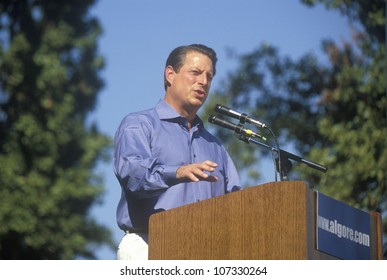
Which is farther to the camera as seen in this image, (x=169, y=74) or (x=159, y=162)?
(x=169, y=74)

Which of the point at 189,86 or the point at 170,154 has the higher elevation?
the point at 189,86

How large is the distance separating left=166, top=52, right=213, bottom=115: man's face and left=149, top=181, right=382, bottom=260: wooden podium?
1065 millimetres

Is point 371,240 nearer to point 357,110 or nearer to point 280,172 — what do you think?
point 280,172

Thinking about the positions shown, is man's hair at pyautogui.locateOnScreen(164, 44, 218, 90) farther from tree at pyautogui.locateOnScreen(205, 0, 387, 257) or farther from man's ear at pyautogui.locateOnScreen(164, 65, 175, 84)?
tree at pyautogui.locateOnScreen(205, 0, 387, 257)

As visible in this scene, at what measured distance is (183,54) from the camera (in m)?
4.17

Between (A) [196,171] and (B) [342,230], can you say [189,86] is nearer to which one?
(A) [196,171]

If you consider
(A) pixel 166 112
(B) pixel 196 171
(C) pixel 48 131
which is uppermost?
(C) pixel 48 131

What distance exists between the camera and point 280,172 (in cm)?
348

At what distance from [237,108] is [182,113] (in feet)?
2.23

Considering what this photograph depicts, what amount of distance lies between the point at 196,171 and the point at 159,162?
1.81ft
